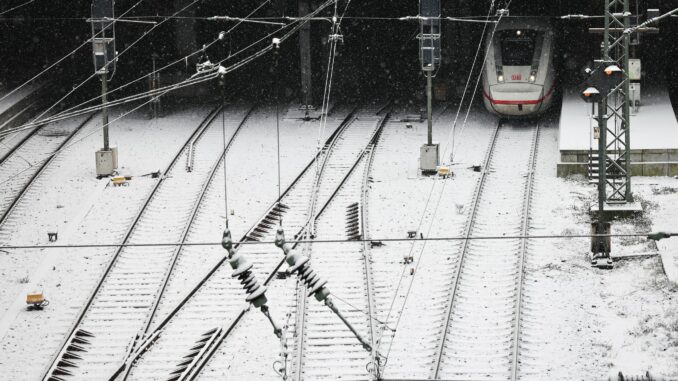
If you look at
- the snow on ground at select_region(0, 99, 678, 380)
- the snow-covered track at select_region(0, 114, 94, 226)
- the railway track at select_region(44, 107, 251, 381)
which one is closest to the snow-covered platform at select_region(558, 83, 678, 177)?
the snow on ground at select_region(0, 99, 678, 380)

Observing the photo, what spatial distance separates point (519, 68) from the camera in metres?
31.9

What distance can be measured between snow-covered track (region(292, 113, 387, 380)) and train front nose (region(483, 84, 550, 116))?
18.7 feet

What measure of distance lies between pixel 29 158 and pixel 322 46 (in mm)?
12420

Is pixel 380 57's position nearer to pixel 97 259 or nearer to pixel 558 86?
pixel 558 86

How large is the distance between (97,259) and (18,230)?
2702mm

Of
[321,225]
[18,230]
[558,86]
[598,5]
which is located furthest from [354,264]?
[598,5]

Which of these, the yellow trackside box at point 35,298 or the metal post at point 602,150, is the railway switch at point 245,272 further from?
the metal post at point 602,150

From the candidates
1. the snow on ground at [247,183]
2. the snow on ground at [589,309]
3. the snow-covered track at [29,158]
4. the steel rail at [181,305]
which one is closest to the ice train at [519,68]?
the snow on ground at [247,183]

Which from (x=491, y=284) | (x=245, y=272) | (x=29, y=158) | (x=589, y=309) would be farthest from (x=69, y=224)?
(x=245, y=272)

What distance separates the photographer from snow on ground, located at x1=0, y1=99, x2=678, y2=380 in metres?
19.0

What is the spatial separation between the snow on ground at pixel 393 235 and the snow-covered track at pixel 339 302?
39 cm

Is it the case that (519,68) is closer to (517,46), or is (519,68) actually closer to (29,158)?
(517,46)

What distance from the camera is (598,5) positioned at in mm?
38094

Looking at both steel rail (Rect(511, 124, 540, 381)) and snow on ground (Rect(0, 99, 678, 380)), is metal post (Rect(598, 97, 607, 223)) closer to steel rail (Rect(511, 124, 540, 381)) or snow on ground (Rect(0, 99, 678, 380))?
snow on ground (Rect(0, 99, 678, 380))
